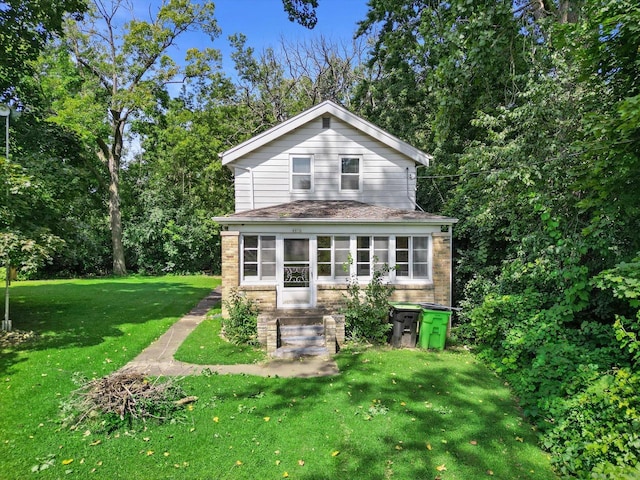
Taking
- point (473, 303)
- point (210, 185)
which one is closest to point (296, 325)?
point (473, 303)

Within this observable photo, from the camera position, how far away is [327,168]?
13.0 m

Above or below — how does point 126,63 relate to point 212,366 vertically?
above

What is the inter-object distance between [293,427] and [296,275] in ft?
18.2

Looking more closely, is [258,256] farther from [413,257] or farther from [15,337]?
[15,337]

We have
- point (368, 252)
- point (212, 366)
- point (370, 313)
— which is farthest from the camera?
point (368, 252)

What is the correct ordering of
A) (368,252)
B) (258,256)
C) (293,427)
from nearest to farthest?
(293,427), (258,256), (368,252)

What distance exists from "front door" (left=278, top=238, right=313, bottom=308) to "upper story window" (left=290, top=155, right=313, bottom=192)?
10.3ft

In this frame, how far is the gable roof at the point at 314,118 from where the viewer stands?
489 inches

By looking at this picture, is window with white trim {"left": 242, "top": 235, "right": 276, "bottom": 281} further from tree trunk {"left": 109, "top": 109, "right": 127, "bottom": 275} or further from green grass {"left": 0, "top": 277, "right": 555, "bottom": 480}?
tree trunk {"left": 109, "top": 109, "right": 127, "bottom": 275}

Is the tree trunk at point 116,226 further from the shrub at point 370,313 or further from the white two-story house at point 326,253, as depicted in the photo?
the shrub at point 370,313

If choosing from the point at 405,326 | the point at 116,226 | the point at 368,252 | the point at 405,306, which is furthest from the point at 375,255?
the point at 116,226

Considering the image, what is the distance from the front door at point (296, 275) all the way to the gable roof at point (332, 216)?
2.43 ft

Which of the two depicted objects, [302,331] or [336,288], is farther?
[336,288]

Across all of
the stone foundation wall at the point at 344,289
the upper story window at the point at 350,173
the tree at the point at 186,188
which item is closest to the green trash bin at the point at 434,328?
the stone foundation wall at the point at 344,289
